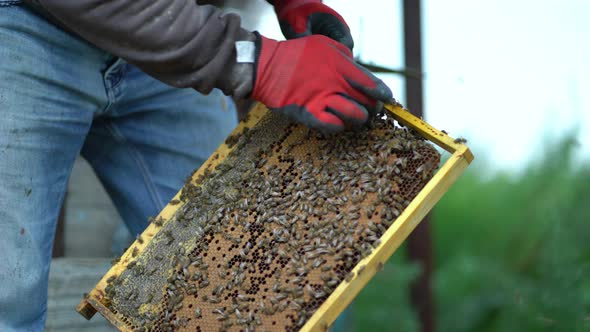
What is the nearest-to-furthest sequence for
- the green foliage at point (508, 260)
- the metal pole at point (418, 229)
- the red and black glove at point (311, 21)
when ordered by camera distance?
the red and black glove at point (311, 21) < the green foliage at point (508, 260) < the metal pole at point (418, 229)

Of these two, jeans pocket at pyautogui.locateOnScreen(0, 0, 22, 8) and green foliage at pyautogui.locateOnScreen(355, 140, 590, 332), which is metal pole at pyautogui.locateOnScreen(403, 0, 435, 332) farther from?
jeans pocket at pyautogui.locateOnScreen(0, 0, 22, 8)

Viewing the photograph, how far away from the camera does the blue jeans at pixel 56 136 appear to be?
1.98 meters

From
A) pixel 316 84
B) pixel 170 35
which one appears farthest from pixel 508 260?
pixel 170 35

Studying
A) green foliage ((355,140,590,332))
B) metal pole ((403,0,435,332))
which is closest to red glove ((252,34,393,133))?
green foliage ((355,140,590,332))

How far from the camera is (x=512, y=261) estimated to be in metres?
5.42

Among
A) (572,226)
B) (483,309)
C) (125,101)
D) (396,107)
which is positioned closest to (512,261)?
(483,309)

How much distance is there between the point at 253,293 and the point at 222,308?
0.37 ft

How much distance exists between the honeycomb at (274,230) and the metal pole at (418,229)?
2303 millimetres

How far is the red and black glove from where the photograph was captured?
2426 millimetres

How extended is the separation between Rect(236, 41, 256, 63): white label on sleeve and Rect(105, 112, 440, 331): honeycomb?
340mm

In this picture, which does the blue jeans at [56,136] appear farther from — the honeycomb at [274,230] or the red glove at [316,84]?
the red glove at [316,84]

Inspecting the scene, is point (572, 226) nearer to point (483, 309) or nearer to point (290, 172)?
point (483, 309)

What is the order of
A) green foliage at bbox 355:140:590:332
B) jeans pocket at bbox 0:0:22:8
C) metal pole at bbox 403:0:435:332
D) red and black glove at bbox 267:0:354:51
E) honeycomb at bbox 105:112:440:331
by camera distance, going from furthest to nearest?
metal pole at bbox 403:0:435:332 < green foliage at bbox 355:140:590:332 < red and black glove at bbox 267:0:354:51 < jeans pocket at bbox 0:0:22:8 < honeycomb at bbox 105:112:440:331

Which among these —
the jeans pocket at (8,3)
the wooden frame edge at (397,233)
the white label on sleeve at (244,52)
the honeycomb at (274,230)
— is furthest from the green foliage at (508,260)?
the jeans pocket at (8,3)
